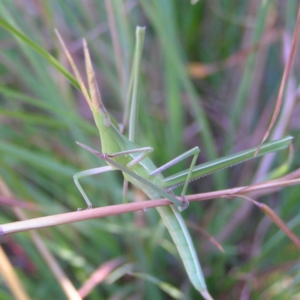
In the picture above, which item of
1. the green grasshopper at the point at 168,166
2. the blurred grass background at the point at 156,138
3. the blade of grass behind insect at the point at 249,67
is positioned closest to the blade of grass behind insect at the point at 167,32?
the blurred grass background at the point at 156,138

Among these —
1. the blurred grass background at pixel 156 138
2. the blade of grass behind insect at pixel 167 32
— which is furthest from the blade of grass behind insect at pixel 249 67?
the blade of grass behind insect at pixel 167 32

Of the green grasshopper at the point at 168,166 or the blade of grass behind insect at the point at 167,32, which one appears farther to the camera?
the blade of grass behind insect at the point at 167,32

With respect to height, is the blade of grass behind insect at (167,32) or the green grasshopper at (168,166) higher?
the blade of grass behind insect at (167,32)

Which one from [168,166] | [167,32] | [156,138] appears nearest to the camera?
[168,166]

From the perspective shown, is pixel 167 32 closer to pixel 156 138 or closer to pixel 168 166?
pixel 156 138

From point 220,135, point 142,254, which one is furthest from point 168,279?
point 220,135

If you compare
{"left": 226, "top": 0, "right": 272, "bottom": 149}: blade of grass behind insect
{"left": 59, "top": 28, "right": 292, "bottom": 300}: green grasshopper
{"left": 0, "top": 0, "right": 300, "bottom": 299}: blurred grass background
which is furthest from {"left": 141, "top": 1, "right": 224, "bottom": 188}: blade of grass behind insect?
{"left": 59, "top": 28, "right": 292, "bottom": 300}: green grasshopper

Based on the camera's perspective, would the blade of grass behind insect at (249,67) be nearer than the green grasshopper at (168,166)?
No

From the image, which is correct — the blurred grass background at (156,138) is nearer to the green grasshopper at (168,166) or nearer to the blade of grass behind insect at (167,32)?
the blade of grass behind insect at (167,32)

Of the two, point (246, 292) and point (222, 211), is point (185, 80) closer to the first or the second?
→ point (222, 211)

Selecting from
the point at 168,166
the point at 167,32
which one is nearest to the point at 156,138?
the point at 167,32
